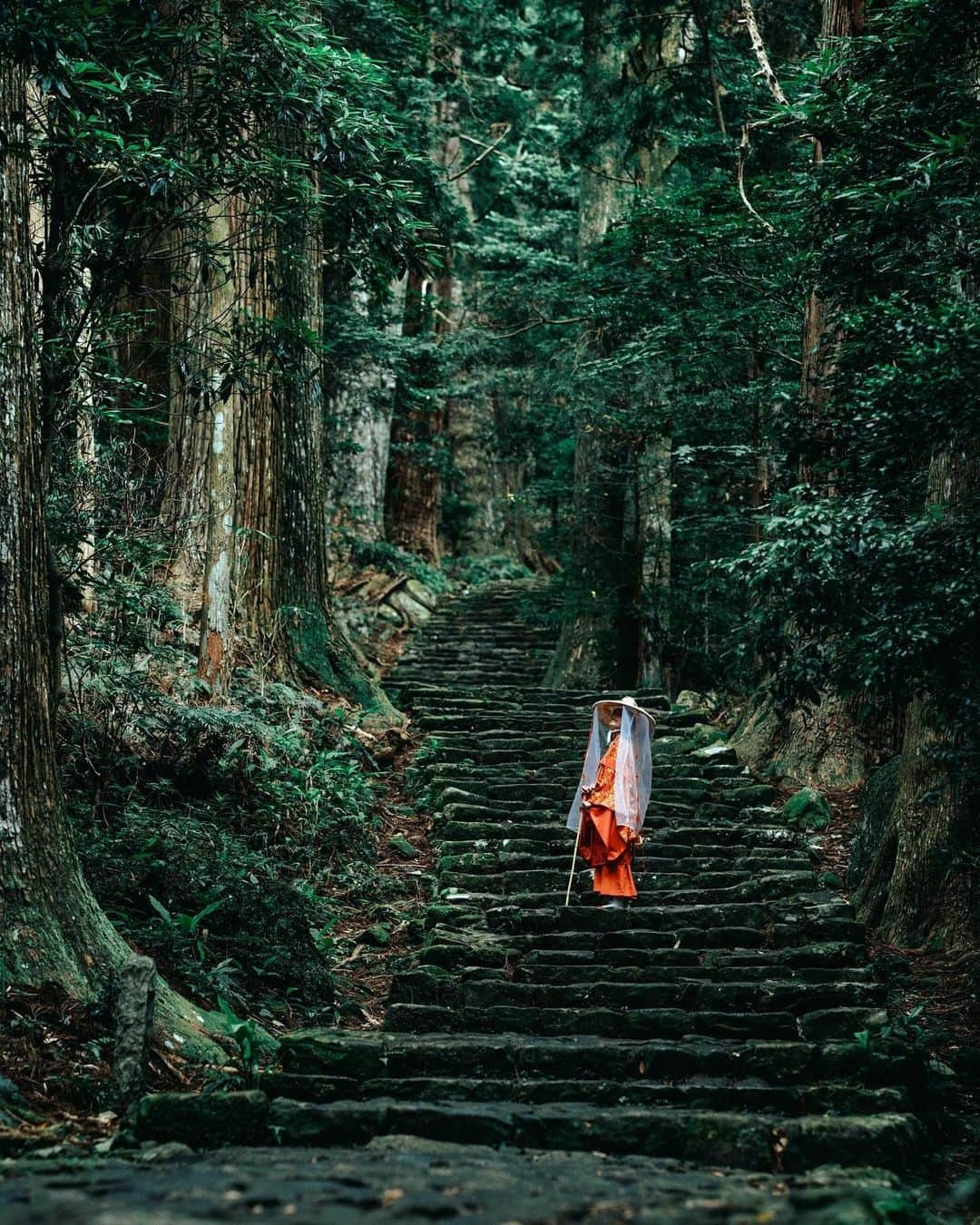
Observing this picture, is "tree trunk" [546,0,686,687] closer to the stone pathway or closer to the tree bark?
the stone pathway

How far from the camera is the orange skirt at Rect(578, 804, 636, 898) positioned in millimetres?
8641

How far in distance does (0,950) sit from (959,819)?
21.1 feet

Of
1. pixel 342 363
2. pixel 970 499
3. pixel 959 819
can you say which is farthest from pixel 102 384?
pixel 342 363

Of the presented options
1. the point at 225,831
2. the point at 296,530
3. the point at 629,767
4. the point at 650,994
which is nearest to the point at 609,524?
the point at 296,530

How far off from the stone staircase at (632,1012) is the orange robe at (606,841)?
229 millimetres

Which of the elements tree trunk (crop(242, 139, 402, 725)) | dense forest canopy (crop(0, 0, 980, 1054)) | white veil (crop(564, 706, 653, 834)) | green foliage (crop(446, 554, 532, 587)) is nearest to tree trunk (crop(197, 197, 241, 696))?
dense forest canopy (crop(0, 0, 980, 1054))

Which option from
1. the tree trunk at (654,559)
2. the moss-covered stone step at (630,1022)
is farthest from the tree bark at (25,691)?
the tree trunk at (654,559)

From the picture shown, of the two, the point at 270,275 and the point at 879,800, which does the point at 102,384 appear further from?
the point at 879,800

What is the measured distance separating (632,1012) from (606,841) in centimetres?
186

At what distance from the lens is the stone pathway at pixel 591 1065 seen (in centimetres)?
381

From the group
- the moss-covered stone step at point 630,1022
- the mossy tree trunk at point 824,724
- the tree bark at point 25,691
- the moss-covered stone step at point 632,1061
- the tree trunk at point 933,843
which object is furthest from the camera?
the mossy tree trunk at point 824,724

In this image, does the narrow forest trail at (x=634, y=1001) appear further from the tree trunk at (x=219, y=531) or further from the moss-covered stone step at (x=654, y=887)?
the tree trunk at (x=219, y=531)

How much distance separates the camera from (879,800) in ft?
32.7

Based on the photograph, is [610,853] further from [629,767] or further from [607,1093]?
[607,1093]
